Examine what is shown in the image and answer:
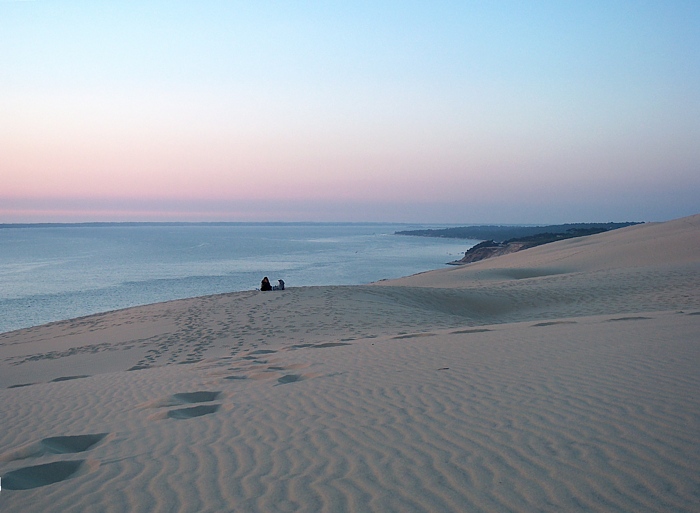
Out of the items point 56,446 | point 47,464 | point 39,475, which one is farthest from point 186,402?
point 39,475

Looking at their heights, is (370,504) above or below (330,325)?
above

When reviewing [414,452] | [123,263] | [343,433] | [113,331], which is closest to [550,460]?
[414,452]

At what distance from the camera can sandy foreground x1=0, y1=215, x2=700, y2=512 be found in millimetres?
3756

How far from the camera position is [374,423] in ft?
17.2

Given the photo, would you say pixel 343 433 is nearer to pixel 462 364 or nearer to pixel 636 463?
pixel 636 463

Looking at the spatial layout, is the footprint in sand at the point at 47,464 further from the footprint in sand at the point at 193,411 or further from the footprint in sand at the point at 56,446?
the footprint in sand at the point at 193,411

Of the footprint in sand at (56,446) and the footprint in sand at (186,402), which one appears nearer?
the footprint in sand at (56,446)

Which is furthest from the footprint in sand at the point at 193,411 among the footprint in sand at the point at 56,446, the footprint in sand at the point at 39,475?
the footprint in sand at the point at 39,475

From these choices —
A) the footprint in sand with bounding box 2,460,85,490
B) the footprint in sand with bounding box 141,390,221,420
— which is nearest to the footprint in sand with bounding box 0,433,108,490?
the footprint in sand with bounding box 2,460,85,490

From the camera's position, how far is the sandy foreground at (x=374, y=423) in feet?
12.3

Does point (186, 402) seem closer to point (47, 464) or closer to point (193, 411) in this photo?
point (193, 411)

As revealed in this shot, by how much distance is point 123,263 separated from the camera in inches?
2980

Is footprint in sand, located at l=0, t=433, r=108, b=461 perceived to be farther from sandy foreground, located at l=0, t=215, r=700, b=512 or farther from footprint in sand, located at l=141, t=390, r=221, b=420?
footprint in sand, located at l=141, t=390, r=221, b=420

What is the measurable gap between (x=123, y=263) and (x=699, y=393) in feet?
258
